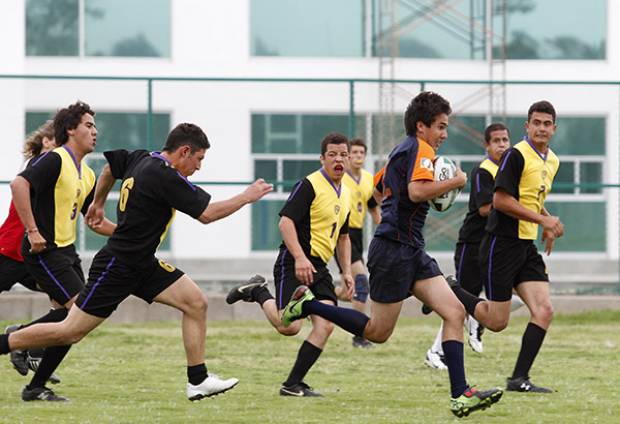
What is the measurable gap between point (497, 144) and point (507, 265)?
1910 millimetres

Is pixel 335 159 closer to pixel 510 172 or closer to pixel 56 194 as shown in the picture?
pixel 510 172

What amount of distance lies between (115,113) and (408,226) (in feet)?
38.8

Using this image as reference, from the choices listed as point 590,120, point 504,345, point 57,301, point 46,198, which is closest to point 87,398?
point 57,301

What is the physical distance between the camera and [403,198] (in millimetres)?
9477

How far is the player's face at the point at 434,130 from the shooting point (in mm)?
9445

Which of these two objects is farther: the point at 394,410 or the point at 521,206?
the point at 521,206

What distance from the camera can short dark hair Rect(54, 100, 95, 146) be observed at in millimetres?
10297

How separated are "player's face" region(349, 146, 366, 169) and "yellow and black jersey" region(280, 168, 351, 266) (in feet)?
11.3

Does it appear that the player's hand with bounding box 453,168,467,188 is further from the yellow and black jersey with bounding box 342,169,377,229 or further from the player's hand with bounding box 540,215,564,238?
the yellow and black jersey with bounding box 342,169,377,229

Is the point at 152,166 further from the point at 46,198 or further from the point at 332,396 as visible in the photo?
the point at 332,396

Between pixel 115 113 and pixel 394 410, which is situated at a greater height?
pixel 115 113

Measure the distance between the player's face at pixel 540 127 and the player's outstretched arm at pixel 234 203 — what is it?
2.62 metres

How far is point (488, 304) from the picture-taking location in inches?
438

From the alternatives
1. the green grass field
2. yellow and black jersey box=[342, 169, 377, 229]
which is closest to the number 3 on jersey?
the green grass field
